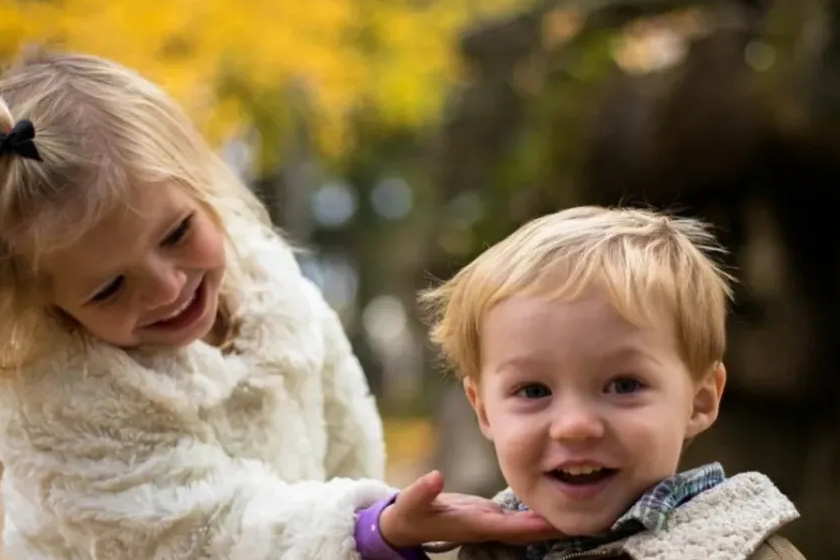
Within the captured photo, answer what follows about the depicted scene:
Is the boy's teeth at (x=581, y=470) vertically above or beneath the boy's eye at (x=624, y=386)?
beneath

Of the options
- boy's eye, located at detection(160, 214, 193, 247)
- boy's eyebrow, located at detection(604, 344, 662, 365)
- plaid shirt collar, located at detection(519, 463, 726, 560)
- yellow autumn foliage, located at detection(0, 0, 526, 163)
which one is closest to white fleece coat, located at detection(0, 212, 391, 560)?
boy's eye, located at detection(160, 214, 193, 247)

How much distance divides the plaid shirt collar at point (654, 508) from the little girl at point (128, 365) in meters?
0.18

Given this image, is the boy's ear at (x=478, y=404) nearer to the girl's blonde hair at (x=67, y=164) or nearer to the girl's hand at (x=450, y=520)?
the girl's hand at (x=450, y=520)

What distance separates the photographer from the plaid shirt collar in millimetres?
970

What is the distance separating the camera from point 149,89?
136 centimetres

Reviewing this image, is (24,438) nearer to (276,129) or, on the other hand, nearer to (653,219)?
(653,219)

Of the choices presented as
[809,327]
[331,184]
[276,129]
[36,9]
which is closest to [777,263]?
[809,327]

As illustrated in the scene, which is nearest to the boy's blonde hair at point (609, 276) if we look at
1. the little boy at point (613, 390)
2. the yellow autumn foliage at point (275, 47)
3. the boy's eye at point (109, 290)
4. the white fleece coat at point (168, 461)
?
the little boy at point (613, 390)

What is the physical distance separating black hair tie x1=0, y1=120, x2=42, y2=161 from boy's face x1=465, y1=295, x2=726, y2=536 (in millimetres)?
548

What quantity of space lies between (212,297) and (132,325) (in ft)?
0.33

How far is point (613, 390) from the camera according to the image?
0.97 meters

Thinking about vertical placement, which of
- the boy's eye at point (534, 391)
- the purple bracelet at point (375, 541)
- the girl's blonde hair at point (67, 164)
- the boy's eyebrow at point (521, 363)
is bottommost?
the purple bracelet at point (375, 541)

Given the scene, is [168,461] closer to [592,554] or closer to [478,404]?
[478,404]

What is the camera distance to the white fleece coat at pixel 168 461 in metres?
1.23
